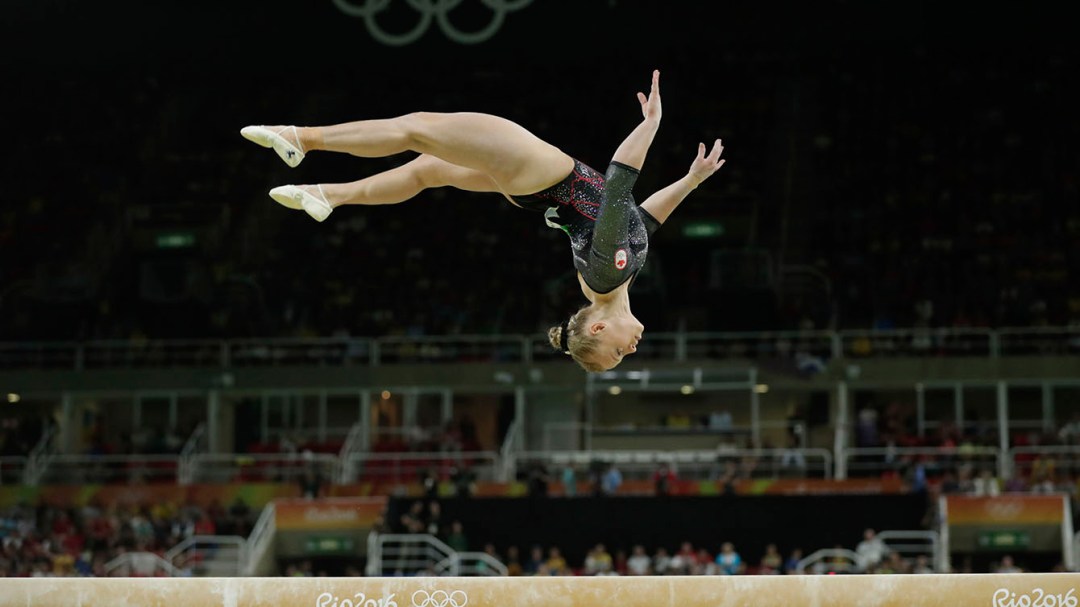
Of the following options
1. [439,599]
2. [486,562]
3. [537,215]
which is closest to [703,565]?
[486,562]

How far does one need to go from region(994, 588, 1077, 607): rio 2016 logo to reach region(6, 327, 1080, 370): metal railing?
20.7 metres

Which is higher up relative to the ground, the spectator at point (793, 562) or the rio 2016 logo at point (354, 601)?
the rio 2016 logo at point (354, 601)

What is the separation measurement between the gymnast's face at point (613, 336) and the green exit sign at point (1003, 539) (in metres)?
16.8

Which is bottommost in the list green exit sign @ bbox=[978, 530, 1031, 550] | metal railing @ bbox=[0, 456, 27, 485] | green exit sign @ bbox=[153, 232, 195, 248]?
green exit sign @ bbox=[978, 530, 1031, 550]

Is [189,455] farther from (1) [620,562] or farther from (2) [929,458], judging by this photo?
(2) [929,458]

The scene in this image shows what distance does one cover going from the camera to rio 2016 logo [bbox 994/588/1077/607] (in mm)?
7504

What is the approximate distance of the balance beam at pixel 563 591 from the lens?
7559mm

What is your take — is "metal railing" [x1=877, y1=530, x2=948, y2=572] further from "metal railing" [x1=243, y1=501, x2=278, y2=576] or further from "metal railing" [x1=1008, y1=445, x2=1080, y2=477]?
"metal railing" [x1=243, y1=501, x2=278, y2=576]

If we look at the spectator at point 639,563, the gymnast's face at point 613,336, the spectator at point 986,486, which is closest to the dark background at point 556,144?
the spectator at point 986,486

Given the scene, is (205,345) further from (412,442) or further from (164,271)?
(412,442)

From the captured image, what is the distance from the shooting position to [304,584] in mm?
7777

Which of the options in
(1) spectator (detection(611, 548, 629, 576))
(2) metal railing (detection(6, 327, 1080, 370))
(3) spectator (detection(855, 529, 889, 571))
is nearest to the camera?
(3) spectator (detection(855, 529, 889, 571))

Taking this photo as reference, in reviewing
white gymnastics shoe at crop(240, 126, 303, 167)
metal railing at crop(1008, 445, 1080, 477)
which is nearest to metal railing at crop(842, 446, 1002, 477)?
metal railing at crop(1008, 445, 1080, 477)

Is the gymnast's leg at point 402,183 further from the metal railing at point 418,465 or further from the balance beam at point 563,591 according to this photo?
the metal railing at point 418,465
